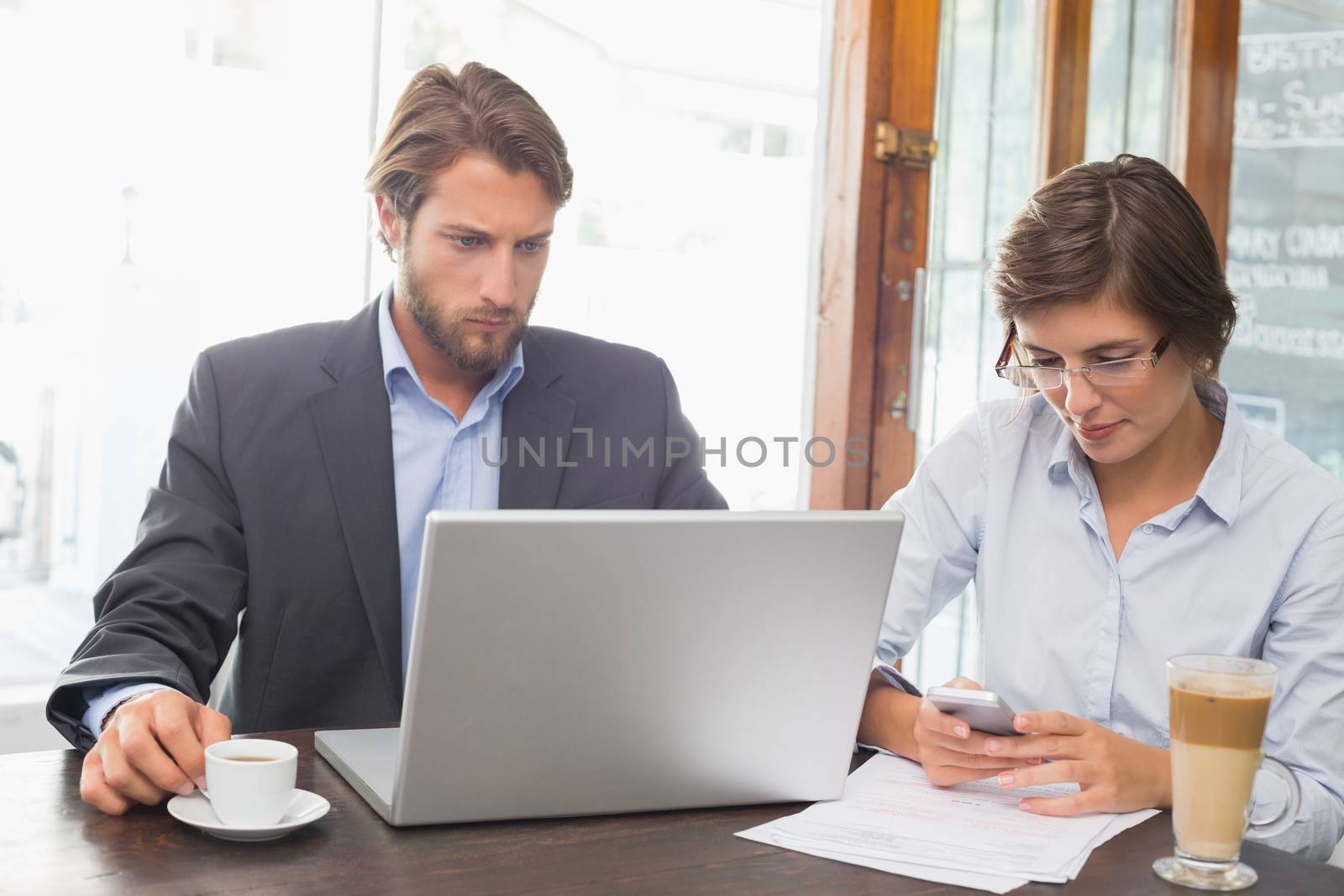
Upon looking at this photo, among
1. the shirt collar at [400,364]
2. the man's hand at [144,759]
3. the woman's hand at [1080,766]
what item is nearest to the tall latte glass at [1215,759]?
the woman's hand at [1080,766]

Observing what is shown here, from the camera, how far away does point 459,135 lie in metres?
1.80

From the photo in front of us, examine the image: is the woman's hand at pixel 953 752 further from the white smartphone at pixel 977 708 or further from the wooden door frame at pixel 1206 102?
the wooden door frame at pixel 1206 102

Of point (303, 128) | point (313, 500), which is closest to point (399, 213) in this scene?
point (313, 500)

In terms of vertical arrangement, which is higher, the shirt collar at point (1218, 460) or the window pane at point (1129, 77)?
the window pane at point (1129, 77)

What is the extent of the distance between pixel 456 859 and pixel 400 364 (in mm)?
948

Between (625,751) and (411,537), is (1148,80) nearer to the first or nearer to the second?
(411,537)

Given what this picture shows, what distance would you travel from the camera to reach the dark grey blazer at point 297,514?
1.57 m

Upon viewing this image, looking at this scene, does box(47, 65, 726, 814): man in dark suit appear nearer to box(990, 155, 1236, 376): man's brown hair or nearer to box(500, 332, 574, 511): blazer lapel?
box(500, 332, 574, 511): blazer lapel

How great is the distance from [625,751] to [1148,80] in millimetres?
2907

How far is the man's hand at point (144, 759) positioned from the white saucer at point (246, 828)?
0.06 ft

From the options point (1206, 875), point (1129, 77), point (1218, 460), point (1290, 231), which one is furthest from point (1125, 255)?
point (1290, 231)

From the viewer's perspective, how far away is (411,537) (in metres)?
1.75

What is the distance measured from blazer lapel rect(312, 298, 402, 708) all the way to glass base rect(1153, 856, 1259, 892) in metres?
0.98

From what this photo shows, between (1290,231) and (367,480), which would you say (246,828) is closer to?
(367,480)
